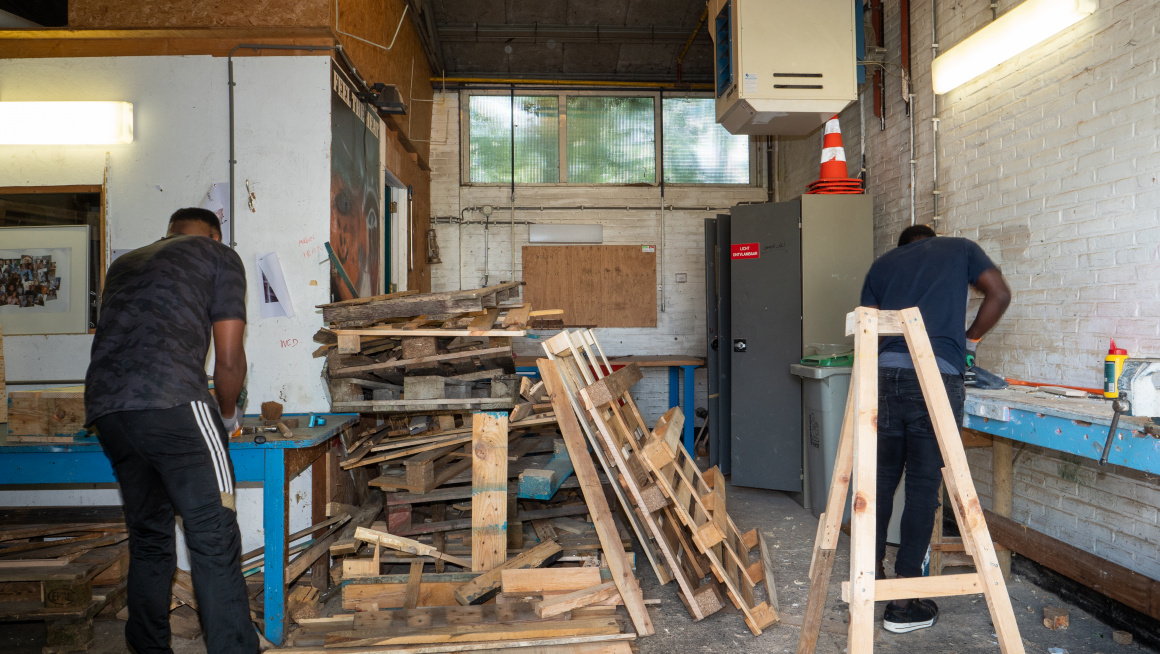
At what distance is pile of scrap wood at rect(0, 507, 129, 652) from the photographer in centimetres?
281

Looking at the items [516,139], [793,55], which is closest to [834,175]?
[793,55]

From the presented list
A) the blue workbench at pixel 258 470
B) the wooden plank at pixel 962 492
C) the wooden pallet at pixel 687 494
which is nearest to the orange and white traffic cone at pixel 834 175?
the wooden pallet at pixel 687 494

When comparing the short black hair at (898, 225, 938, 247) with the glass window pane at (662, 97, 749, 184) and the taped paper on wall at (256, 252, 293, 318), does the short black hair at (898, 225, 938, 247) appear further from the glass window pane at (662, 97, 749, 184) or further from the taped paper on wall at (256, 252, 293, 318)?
the glass window pane at (662, 97, 749, 184)

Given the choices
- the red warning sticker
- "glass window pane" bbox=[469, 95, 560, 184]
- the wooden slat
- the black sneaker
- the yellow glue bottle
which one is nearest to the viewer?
the wooden slat

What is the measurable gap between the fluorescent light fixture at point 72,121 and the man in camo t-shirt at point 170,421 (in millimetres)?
1794

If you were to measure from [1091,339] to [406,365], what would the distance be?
3332 mm

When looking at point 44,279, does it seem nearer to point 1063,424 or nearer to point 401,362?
point 401,362

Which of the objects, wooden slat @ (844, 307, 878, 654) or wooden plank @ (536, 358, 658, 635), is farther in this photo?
wooden plank @ (536, 358, 658, 635)

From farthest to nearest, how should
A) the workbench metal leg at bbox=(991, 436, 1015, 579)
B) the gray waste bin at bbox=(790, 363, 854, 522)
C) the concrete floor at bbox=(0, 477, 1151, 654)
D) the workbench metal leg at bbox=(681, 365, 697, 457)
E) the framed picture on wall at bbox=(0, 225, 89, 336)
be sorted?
the workbench metal leg at bbox=(681, 365, 697, 457) → the gray waste bin at bbox=(790, 363, 854, 522) → the framed picture on wall at bbox=(0, 225, 89, 336) → the workbench metal leg at bbox=(991, 436, 1015, 579) → the concrete floor at bbox=(0, 477, 1151, 654)

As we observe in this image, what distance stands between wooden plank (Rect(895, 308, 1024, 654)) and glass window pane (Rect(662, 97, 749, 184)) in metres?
5.71

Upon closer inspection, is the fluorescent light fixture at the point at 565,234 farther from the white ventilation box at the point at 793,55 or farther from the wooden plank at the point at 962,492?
the wooden plank at the point at 962,492

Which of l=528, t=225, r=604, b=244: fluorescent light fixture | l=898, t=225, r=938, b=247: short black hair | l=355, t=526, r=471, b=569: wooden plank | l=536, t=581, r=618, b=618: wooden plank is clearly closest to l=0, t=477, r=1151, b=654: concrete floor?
l=536, t=581, r=618, b=618: wooden plank

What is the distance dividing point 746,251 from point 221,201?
145 inches

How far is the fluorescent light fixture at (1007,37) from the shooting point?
3051 millimetres
